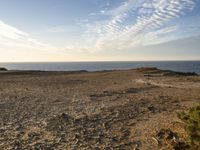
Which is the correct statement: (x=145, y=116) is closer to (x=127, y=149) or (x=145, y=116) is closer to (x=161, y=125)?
(x=161, y=125)

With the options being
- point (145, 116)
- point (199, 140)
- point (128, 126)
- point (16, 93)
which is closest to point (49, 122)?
point (128, 126)

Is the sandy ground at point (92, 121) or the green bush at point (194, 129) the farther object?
the sandy ground at point (92, 121)

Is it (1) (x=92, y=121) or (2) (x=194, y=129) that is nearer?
(2) (x=194, y=129)

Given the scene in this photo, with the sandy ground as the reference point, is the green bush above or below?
above

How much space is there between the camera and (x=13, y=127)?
12156 mm

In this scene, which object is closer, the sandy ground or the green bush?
the green bush

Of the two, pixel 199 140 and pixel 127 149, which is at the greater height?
pixel 199 140

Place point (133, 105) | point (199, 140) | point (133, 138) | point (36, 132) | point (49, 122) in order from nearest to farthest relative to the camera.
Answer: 1. point (199, 140)
2. point (133, 138)
3. point (36, 132)
4. point (49, 122)
5. point (133, 105)

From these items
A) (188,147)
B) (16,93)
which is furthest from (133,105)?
(16,93)

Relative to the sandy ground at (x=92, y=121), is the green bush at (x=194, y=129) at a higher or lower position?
higher

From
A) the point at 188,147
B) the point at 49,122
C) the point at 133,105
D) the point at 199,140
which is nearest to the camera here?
the point at 199,140

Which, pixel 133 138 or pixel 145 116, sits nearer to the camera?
pixel 133 138

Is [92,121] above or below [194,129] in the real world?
below

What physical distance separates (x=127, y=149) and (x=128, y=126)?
2.64 meters
